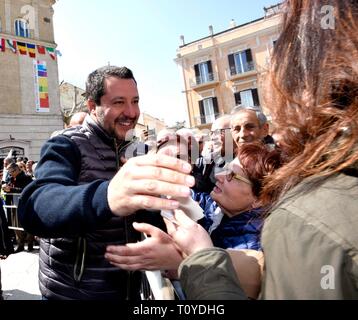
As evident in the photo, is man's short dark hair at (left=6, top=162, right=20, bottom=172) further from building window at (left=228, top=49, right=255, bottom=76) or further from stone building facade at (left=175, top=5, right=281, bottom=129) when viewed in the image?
building window at (left=228, top=49, right=255, bottom=76)

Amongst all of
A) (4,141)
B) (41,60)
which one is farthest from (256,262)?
(41,60)

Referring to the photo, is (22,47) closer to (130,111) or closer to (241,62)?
(241,62)

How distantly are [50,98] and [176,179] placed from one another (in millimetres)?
17268

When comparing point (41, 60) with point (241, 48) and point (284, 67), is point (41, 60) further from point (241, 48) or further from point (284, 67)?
point (284, 67)

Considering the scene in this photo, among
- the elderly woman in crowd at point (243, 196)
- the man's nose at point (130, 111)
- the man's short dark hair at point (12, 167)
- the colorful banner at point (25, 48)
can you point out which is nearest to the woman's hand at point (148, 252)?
the elderly woman in crowd at point (243, 196)

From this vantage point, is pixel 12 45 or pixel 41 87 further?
pixel 41 87

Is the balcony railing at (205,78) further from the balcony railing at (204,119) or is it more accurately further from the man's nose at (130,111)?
the man's nose at (130,111)

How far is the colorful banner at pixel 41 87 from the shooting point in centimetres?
1583

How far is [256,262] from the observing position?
48.9 inches

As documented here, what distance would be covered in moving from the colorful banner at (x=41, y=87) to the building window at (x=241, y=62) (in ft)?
44.3

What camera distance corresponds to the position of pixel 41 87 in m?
15.9

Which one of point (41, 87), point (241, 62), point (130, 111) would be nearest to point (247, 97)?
point (241, 62)

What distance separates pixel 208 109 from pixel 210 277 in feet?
76.4

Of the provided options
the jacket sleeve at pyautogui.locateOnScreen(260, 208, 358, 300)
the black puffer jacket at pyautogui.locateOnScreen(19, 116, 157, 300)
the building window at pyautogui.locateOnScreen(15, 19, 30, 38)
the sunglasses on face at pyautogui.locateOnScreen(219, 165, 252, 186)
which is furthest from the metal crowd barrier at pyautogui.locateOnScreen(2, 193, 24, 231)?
the building window at pyautogui.locateOnScreen(15, 19, 30, 38)
